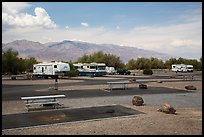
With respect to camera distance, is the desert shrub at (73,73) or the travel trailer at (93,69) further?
the travel trailer at (93,69)

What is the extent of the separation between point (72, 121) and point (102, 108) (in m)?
2.84

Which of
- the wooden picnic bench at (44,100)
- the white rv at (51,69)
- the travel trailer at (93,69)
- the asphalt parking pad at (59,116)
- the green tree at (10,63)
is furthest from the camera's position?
the green tree at (10,63)

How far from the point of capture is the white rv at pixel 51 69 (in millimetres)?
38062

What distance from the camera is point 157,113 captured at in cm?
1059

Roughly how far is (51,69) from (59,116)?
28731mm

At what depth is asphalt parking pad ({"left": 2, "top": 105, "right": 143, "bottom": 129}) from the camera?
28.9ft

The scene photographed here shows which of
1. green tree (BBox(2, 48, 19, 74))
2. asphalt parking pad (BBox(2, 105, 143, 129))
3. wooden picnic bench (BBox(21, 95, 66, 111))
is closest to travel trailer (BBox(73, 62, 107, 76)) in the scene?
green tree (BBox(2, 48, 19, 74))

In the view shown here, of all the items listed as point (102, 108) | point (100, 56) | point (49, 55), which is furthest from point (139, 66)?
point (49, 55)

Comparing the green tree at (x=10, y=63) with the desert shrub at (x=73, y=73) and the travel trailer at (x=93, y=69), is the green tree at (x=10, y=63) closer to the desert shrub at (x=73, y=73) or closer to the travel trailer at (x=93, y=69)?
the travel trailer at (x=93, y=69)

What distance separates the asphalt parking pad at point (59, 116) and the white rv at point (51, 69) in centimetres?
2710

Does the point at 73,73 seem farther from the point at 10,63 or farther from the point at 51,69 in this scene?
the point at 10,63

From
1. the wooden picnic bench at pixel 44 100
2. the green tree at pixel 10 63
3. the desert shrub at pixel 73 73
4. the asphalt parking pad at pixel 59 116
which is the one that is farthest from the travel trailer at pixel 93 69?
the asphalt parking pad at pixel 59 116

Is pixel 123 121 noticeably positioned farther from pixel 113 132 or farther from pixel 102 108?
pixel 102 108

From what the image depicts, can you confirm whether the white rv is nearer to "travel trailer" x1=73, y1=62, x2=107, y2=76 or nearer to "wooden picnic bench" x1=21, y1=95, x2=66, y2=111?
"travel trailer" x1=73, y1=62, x2=107, y2=76
